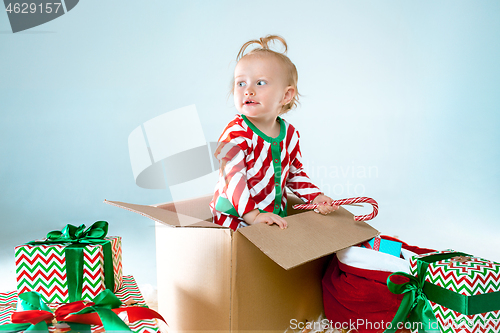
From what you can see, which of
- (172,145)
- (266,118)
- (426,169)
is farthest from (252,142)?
(426,169)

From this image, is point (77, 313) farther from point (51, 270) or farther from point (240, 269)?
point (240, 269)

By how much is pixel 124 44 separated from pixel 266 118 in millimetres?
1383

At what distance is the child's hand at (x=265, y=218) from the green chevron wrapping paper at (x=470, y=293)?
30 cm

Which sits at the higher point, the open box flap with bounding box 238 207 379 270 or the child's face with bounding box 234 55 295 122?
the child's face with bounding box 234 55 295 122

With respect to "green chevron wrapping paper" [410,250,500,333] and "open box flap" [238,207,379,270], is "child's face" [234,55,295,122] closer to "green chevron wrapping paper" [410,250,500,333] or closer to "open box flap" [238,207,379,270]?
"open box flap" [238,207,379,270]

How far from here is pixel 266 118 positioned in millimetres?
1171

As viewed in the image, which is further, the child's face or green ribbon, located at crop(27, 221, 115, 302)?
the child's face

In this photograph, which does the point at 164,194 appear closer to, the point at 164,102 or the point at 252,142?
the point at 164,102

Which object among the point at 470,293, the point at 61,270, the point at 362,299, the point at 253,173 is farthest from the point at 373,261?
the point at 61,270

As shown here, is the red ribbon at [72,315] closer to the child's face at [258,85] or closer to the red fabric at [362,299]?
the red fabric at [362,299]

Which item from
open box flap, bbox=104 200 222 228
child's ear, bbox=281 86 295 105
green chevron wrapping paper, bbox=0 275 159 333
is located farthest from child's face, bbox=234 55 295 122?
green chevron wrapping paper, bbox=0 275 159 333

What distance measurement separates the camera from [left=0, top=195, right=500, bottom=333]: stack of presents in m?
0.71

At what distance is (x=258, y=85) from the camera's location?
1124 mm

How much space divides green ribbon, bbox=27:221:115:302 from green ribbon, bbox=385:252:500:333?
52 centimetres
